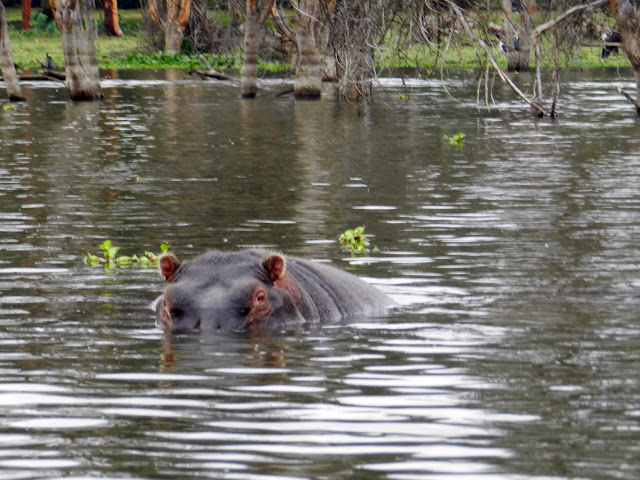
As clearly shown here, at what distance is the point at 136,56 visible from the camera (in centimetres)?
5909

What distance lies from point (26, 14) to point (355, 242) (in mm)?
61836

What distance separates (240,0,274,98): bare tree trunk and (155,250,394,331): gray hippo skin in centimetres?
2694

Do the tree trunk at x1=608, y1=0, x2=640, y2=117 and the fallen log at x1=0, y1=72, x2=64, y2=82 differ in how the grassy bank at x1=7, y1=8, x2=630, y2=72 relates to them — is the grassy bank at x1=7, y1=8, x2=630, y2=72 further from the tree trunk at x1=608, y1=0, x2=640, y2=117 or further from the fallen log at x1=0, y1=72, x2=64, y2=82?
the tree trunk at x1=608, y1=0, x2=640, y2=117

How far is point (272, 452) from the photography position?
5.37 meters

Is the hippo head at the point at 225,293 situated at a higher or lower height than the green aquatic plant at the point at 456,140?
higher

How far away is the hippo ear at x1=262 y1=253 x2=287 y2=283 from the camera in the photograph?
8.04m

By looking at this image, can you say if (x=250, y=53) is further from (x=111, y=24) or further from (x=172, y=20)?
(x=111, y=24)

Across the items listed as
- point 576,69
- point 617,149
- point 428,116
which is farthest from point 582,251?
point 576,69

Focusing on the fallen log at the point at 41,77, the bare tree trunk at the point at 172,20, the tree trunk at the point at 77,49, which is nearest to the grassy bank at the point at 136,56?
the bare tree trunk at the point at 172,20

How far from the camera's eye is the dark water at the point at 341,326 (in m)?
5.45

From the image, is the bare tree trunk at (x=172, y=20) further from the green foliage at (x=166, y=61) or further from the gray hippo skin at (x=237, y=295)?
the gray hippo skin at (x=237, y=295)

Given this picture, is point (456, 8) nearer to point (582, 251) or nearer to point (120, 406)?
point (582, 251)

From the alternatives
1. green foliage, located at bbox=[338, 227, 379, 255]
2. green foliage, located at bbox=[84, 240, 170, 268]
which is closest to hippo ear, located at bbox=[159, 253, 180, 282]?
green foliage, located at bbox=[84, 240, 170, 268]

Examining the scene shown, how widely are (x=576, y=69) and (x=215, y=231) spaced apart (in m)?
41.8
